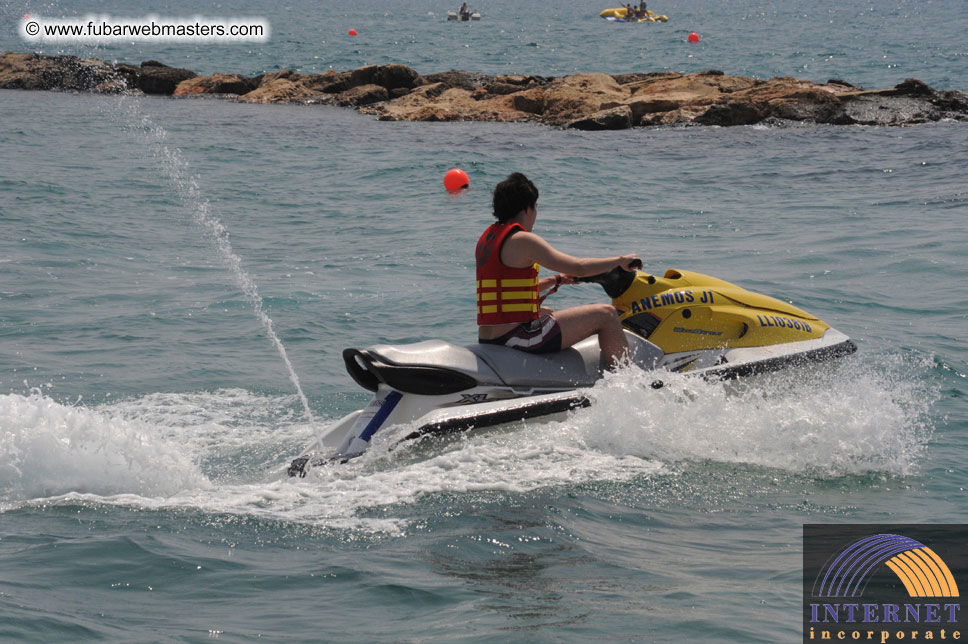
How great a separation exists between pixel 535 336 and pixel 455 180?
37.7 ft

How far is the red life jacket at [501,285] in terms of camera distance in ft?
19.6

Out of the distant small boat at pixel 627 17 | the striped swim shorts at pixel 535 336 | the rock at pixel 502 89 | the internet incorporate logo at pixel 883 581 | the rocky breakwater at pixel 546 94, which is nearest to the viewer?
the internet incorporate logo at pixel 883 581

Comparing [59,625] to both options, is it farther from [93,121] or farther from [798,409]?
[93,121]

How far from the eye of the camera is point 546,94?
85.6 feet

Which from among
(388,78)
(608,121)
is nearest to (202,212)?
(608,121)

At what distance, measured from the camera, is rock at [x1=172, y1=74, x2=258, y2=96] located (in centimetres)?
3208

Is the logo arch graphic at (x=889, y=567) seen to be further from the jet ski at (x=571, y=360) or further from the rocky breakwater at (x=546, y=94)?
the rocky breakwater at (x=546, y=94)

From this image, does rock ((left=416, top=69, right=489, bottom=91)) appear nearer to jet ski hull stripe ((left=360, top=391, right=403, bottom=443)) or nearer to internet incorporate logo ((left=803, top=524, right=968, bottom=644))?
jet ski hull stripe ((left=360, top=391, right=403, bottom=443))

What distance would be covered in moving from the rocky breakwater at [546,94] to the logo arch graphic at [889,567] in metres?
19.0

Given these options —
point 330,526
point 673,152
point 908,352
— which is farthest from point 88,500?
point 673,152

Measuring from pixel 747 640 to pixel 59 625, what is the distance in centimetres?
265

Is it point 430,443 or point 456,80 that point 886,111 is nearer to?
point 456,80

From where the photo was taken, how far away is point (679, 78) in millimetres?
27672

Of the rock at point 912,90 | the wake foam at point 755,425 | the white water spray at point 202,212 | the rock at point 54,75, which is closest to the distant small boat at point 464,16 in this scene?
the rock at point 54,75
